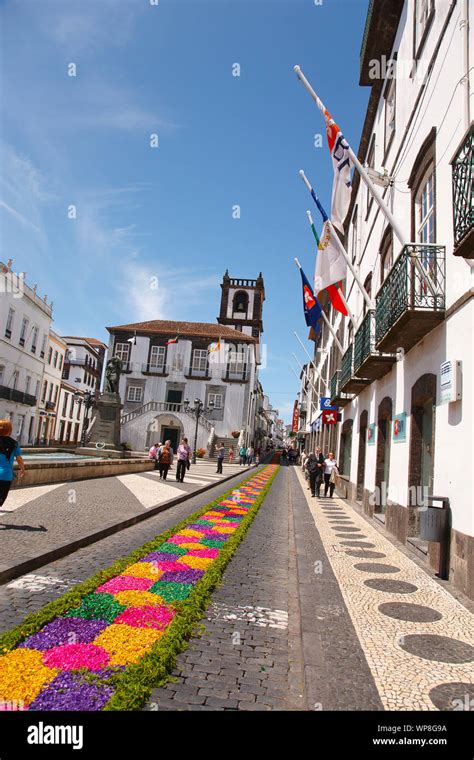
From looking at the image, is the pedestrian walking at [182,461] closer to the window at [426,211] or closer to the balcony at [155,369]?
the window at [426,211]

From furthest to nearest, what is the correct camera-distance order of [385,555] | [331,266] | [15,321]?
[15,321] → [331,266] → [385,555]

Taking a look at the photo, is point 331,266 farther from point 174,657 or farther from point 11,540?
point 174,657

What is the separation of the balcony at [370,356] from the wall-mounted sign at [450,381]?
146 inches

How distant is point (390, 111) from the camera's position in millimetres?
13250

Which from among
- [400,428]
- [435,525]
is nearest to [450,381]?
[435,525]

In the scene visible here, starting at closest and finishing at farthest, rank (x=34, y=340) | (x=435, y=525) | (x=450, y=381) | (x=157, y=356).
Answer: (x=435, y=525)
(x=450, y=381)
(x=34, y=340)
(x=157, y=356)

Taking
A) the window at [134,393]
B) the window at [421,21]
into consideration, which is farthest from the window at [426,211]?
the window at [134,393]

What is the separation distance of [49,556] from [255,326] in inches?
2117

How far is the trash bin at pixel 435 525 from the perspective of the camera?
6.39 metres

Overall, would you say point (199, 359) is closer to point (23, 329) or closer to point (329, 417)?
point (23, 329)

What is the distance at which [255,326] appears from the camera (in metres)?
58.8

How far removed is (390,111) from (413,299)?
8554 millimetres
